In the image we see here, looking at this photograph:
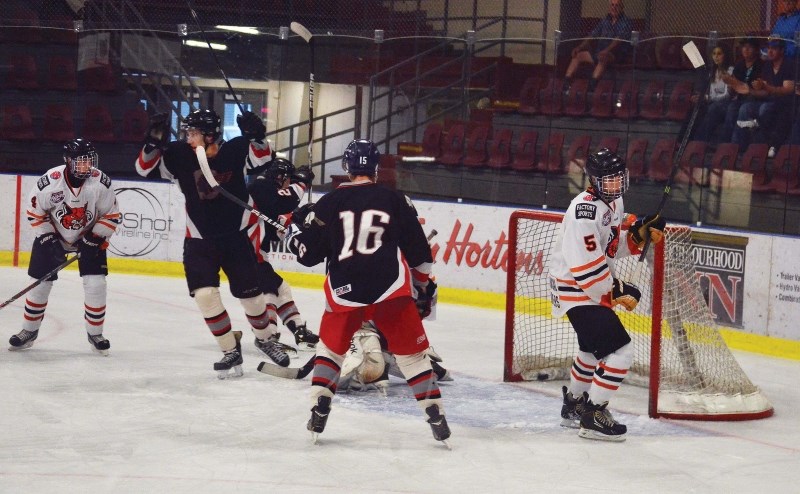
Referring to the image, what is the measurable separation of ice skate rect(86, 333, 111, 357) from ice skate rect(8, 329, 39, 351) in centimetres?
32

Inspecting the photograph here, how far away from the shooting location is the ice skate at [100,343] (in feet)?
19.8

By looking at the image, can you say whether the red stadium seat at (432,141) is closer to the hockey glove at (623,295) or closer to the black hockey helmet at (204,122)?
the black hockey helmet at (204,122)

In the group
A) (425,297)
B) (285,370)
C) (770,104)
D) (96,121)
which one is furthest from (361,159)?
(96,121)

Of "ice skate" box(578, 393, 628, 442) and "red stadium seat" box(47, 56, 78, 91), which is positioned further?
"red stadium seat" box(47, 56, 78, 91)

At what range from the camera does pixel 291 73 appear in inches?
371

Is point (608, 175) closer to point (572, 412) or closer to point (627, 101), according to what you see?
point (572, 412)

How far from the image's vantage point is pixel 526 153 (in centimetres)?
859

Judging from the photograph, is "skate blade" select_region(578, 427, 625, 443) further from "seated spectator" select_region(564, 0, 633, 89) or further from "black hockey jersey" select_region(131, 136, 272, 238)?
"seated spectator" select_region(564, 0, 633, 89)

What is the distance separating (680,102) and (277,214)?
3.38m

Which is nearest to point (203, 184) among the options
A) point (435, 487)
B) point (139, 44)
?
point (435, 487)

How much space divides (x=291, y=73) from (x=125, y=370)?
4278 millimetres

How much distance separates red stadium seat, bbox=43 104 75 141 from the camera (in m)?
9.89

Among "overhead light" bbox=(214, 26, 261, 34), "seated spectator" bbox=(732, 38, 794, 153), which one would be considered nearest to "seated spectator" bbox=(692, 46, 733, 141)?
"seated spectator" bbox=(732, 38, 794, 153)

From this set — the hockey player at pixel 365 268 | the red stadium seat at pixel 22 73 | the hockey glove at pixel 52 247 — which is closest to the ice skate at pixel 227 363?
the hockey glove at pixel 52 247
